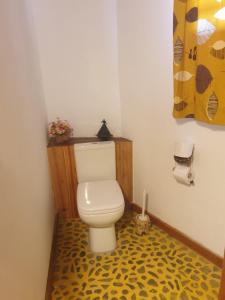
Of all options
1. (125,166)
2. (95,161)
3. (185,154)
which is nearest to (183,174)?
(185,154)

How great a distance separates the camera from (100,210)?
4.83 feet

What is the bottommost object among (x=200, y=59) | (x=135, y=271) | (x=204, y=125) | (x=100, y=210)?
(x=135, y=271)

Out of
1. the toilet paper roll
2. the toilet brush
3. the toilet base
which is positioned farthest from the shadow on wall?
the toilet base

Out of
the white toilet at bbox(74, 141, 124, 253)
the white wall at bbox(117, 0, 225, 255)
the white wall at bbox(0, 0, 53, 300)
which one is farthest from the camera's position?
the white toilet at bbox(74, 141, 124, 253)

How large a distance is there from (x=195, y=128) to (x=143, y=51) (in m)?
0.78

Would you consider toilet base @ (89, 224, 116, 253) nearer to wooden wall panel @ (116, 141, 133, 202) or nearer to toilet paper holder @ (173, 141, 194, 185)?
wooden wall panel @ (116, 141, 133, 202)

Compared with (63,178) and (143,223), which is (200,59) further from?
(63,178)

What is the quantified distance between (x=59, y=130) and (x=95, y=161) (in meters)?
0.45

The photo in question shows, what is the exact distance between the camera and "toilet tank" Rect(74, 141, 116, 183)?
1.89 m

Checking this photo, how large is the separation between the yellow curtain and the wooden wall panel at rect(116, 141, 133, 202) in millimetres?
735

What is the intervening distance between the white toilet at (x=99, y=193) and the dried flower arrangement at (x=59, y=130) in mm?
197

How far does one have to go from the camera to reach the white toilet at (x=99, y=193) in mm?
1495

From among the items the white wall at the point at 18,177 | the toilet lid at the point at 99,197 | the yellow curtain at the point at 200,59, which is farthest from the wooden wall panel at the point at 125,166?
the white wall at the point at 18,177

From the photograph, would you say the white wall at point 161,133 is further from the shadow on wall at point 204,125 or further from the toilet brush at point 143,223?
the toilet brush at point 143,223
